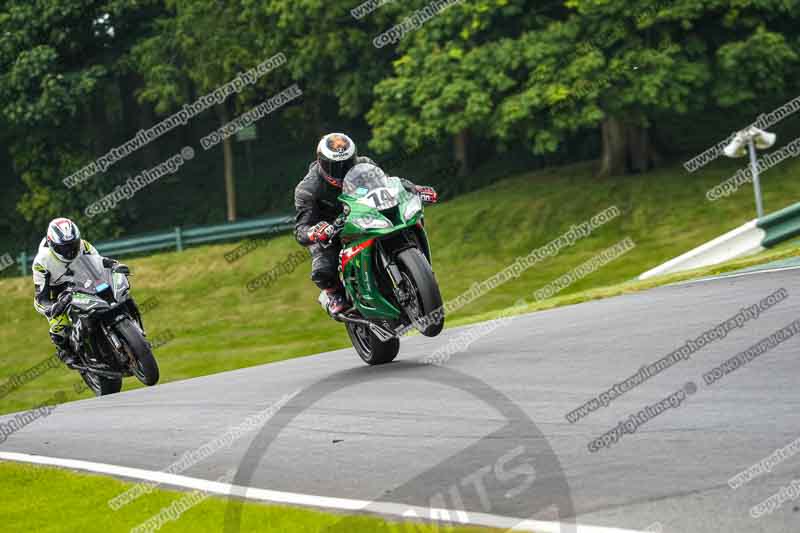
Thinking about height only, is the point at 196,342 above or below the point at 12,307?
below

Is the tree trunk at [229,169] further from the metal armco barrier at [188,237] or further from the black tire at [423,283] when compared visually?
the black tire at [423,283]

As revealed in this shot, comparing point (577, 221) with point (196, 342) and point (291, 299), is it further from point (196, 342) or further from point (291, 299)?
point (196, 342)

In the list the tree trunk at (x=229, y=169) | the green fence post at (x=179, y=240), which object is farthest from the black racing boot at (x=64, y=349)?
the tree trunk at (x=229, y=169)

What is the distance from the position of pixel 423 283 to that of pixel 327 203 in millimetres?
1907

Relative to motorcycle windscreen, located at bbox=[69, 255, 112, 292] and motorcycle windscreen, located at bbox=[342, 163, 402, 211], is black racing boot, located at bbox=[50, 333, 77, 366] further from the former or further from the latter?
motorcycle windscreen, located at bbox=[342, 163, 402, 211]

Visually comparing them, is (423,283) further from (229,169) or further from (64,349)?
(229,169)

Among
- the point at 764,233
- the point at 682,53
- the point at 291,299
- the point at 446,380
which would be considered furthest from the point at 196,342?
the point at 446,380

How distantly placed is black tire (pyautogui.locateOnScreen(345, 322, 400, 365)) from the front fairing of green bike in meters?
0.74

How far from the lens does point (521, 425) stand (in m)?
7.70

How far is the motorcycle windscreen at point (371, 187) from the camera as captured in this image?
11.0 metres

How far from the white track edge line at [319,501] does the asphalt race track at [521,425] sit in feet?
0.40

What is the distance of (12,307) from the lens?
34281mm

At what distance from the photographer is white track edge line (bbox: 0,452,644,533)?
5.60 m

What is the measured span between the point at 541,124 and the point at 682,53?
4009 mm
